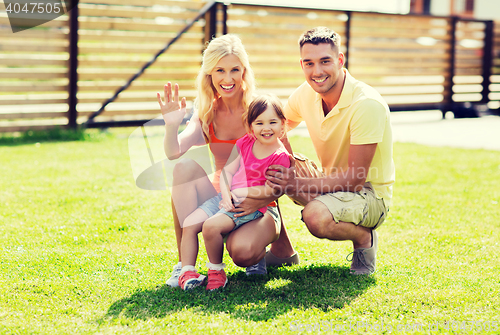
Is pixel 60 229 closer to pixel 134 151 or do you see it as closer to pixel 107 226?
pixel 107 226

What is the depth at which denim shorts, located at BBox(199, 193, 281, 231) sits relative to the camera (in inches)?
106

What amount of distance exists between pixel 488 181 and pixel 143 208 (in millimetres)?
3458

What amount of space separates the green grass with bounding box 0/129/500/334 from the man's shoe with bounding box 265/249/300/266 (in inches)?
2.9

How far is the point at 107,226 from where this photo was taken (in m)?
3.71

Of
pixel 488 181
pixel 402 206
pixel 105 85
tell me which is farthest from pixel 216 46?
pixel 105 85

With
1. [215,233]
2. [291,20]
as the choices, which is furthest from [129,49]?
[215,233]

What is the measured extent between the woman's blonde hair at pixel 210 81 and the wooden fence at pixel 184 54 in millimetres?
5039

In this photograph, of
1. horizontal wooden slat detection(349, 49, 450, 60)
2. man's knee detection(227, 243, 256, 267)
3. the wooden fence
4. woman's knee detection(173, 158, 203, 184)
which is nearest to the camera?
man's knee detection(227, 243, 256, 267)

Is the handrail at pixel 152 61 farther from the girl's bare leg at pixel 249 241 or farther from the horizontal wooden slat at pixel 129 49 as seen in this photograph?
the girl's bare leg at pixel 249 241

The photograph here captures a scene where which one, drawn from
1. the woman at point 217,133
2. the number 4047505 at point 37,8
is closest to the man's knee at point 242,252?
the woman at point 217,133

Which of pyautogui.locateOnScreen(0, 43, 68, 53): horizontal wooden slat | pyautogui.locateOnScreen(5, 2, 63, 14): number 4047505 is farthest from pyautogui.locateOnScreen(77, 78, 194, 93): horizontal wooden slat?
pyautogui.locateOnScreen(5, 2, 63, 14): number 4047505

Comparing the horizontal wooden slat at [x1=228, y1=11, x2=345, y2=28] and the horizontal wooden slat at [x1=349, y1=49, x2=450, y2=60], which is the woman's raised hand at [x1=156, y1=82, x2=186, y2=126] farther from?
the horizontal wooden slat at [x1=349, y1=49, x2=450, y2=60]

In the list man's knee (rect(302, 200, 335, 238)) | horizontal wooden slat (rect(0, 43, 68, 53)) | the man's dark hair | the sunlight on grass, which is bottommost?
the sunlight on grass

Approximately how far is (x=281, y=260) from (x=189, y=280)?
697 mm
